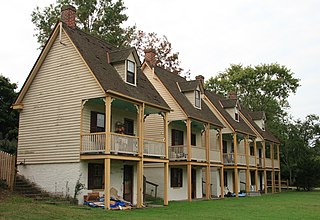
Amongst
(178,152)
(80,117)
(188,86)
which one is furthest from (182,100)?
(80,117)

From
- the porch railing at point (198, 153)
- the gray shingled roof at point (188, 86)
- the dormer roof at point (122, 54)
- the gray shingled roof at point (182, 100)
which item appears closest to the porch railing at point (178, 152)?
the porch railing at point (198, 153)

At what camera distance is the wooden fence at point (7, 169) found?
20.9m

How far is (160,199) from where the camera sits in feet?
92.3

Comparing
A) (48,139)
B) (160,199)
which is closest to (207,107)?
(160,199)

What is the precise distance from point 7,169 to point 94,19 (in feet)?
81.5

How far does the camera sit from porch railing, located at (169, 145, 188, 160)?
2900cm

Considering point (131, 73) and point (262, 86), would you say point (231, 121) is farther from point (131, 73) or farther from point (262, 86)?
point (262, 86)

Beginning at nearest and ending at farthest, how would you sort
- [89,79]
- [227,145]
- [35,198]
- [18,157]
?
[35,198] < [89,79] < [18,157] < [227,145]

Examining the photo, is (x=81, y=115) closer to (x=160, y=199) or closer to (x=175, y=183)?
(x=160, y=199)

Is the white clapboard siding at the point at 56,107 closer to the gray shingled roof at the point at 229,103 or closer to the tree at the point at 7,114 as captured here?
the tree at the point at 7,114

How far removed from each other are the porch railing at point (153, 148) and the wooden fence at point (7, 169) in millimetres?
7047

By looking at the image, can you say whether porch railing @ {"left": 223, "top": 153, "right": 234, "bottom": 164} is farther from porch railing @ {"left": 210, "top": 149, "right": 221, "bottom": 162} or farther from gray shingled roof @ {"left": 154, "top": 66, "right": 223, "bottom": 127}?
gray shingled roof @ {"left": 154, "top": 66, "right": 223, "bottom": 127}

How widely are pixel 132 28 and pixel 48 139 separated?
25.5 m

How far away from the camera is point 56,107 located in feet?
72.3
